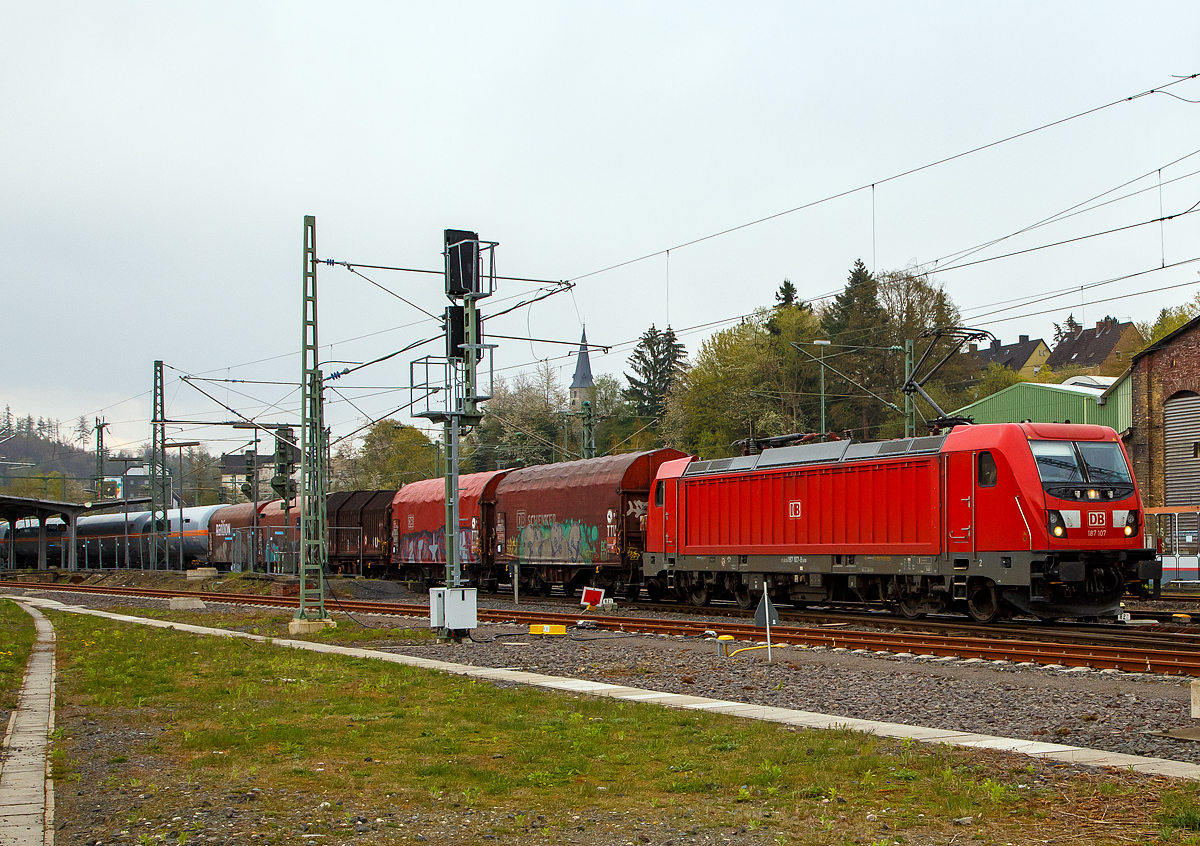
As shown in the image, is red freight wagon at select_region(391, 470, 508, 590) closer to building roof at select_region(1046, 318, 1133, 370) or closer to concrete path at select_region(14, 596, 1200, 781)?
concrete path at select_region(14, 596, 1200, 781)

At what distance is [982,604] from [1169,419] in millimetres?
27624

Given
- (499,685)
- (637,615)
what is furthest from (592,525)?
(499,685)

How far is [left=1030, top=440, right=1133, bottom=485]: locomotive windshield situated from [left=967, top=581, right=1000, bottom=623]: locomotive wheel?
2.40 meters

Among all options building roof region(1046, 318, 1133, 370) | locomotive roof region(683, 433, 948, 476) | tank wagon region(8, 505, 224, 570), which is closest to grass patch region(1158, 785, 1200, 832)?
locomotive roof region(683, 433, 948, 476)

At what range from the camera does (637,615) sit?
27.2m

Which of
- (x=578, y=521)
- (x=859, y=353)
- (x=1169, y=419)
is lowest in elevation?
(x=578, y=521)

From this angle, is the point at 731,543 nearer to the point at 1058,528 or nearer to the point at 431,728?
the point at 1058,528

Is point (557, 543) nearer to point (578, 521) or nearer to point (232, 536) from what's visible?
point (578, 521)

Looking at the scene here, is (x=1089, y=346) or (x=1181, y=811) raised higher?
(x=1089, y=346)

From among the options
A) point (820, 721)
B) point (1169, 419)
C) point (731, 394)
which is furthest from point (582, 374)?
point (820, 721)

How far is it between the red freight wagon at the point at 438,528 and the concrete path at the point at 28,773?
20.2m

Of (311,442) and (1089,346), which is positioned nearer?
(311,442)

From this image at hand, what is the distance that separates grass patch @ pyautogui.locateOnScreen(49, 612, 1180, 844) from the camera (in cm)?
724

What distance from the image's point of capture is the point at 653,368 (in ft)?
341
